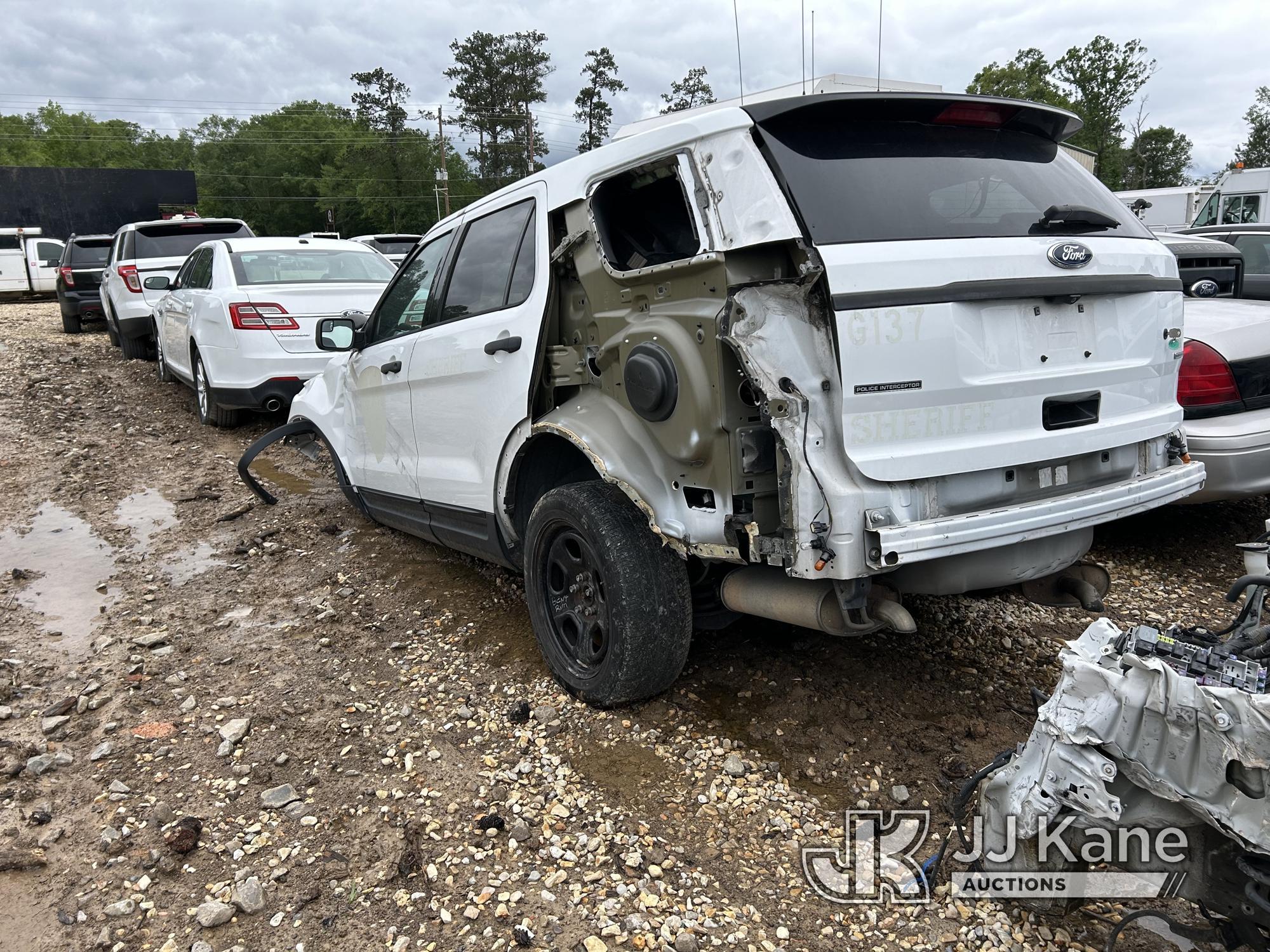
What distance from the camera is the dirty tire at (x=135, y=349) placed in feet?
41.0

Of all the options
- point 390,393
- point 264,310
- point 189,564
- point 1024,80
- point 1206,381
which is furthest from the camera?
point 1024,80

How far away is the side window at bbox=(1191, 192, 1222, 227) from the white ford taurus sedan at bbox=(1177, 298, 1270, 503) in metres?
15.8

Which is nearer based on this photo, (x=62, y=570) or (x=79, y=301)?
(x=62, y=570)

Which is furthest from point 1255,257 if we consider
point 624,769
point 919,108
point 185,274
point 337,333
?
point 185,274

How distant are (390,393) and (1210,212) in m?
19.2

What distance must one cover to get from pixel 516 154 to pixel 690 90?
785 inches

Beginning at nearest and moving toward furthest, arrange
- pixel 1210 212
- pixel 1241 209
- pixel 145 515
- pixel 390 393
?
pixel 390 393
pixel 145 515
pixel 1241 209
pixel 1210 212

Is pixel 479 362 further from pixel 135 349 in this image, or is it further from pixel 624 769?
pixel 135 349

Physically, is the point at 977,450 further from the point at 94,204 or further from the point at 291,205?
the point at 291,205

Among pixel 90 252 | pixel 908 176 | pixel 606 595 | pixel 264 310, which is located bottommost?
pixel 606 595

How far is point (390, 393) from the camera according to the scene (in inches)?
187

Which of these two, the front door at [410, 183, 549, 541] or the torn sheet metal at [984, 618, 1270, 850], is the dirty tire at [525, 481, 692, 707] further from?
the torn sheet metal at [984, 618, 1270, 850]

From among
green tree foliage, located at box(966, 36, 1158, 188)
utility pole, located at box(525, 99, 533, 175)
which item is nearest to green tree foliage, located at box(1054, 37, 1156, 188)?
green tree foliage, located at box(966, 36, 1158, 188)

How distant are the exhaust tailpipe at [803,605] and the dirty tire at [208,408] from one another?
21.7 feet
